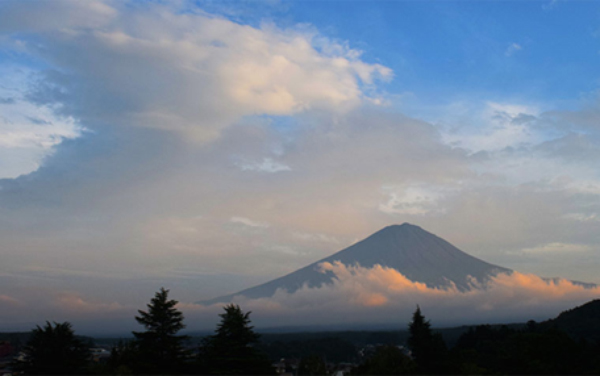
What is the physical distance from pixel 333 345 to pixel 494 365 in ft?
268

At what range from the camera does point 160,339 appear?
2639cm

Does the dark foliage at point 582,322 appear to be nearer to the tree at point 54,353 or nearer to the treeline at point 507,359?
the treeline at point 507,359

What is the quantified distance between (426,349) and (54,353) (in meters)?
19.5

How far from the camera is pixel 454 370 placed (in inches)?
1004

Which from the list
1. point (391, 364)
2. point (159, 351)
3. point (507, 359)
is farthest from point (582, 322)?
point (159, 351)

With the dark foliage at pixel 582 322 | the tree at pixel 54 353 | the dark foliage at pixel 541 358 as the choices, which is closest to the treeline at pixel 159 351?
the tree at pixel 54 353

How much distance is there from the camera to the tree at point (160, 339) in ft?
85.0

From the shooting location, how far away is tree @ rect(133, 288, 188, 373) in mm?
25922

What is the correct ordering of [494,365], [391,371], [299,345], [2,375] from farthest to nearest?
[299,345] → [2,375] → [494,365] → [391,371]

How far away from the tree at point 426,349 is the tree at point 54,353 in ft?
57.9

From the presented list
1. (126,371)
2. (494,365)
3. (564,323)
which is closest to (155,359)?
(126,371)

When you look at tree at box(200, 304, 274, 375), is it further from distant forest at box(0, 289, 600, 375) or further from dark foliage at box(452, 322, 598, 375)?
dark foliage at box(452, 322, 598, 375)

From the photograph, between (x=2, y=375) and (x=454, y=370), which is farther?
(x=2, y=375)

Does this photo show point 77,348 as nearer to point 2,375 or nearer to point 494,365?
point 2,375
